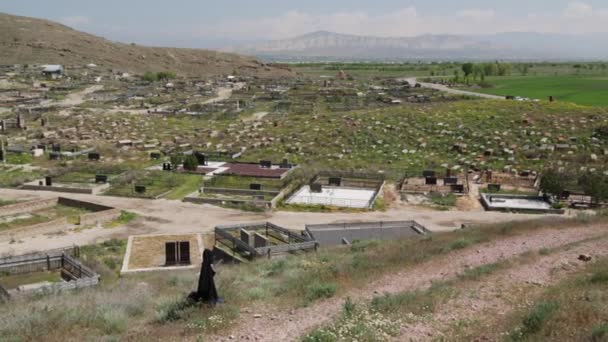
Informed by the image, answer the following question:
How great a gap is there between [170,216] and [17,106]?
61.6 metres

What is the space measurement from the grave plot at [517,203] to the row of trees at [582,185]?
82cm

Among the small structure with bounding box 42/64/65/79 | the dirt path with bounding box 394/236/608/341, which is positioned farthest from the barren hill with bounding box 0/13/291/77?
the dirt path with bounding box 394/236/608/341

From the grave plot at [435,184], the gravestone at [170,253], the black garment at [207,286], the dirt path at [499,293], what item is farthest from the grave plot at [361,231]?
the black garment at [207,286]

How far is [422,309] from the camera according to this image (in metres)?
12.5

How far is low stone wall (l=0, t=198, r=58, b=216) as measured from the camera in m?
32.9

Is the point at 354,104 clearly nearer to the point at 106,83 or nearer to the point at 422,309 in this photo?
the point at 106,83

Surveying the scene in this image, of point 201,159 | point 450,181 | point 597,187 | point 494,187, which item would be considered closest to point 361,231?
point 450,181

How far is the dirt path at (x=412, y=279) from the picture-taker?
38.9 feet

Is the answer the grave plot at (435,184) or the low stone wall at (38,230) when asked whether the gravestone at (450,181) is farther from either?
the low stone wall at (38,230)

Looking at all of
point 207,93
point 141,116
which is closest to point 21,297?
point 141,116

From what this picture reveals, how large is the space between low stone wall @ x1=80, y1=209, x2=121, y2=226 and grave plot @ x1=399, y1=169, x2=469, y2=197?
18330 mm

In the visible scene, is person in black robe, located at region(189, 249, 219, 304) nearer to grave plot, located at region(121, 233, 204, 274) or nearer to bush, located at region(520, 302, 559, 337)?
bush, located at region(520, 302, 559, 337)

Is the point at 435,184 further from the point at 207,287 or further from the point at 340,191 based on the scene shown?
the point at 207,287

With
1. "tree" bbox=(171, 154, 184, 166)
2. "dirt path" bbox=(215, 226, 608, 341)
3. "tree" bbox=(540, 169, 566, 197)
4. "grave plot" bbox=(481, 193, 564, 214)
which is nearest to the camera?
"dirt path" bbox=(215, 226, 608, 341)
